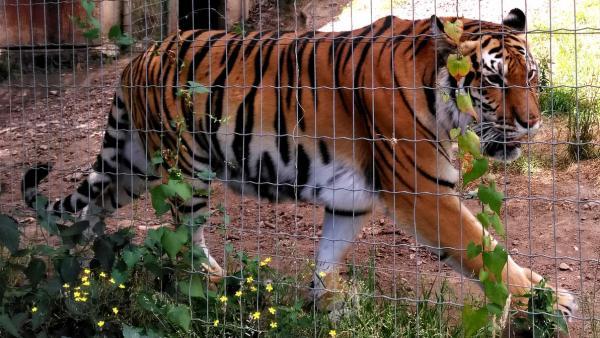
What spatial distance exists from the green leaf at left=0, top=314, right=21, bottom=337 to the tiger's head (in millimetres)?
2211

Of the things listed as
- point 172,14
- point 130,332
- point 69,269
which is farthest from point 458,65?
point 172,14

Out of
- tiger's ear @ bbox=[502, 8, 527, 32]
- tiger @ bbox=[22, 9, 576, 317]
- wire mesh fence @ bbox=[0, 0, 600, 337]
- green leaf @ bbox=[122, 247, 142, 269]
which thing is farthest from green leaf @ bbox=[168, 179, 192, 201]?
tiger's ear @ bbox=[502, 8, 527, 32]

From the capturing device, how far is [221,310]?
4.33 m

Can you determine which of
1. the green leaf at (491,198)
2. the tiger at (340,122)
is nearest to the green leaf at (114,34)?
the tiger at (340,122)

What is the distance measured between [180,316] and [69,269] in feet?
2.06

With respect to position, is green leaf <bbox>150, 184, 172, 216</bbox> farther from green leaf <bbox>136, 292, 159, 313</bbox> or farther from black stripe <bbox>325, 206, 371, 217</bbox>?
black stripe <bbox>325, 206, 371, 217</bbox>

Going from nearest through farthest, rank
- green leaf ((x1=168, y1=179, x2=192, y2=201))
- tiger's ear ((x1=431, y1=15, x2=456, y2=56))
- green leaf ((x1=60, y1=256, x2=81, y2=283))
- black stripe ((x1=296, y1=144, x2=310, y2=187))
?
green leaf ((x1=168, y1=179, x2=192, y2=201))
tiger's ear ((x1=431, y1=15, x2=456, y2=56))
green leaf ((x1=60, y1=256, x2=81, y2=283))
black stripe ((x1=296, y1=144, x2=310, y2=187))

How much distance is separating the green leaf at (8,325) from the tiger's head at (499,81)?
87.1 inches

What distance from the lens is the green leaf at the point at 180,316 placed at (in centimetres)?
391

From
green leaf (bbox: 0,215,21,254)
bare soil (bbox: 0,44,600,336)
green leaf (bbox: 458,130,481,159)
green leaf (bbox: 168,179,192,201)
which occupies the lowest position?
bare soil (bbox: 0,44,600,336)

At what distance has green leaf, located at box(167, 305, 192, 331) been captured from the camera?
3.91 metres

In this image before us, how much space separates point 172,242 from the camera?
3.93m

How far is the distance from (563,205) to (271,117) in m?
2.43

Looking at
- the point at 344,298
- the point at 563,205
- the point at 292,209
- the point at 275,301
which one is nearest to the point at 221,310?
the point at 275,301
